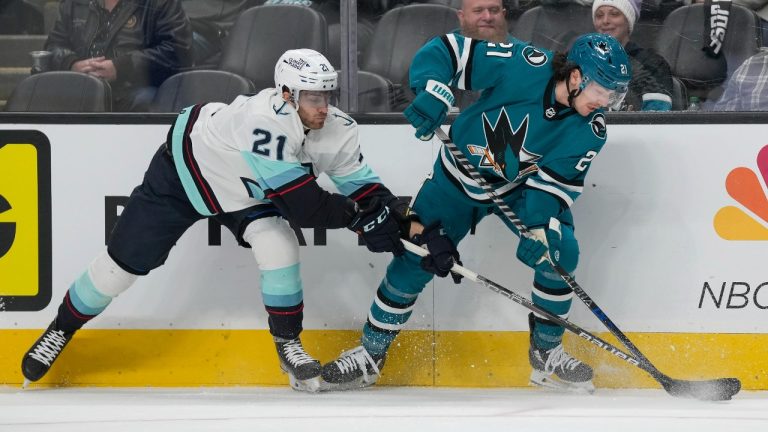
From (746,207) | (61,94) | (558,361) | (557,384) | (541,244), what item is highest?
(61,94)

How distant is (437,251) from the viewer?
3.09m

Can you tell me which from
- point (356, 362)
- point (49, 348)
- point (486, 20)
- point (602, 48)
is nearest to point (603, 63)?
point (602, 48)

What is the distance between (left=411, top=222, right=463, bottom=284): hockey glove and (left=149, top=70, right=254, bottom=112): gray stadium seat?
0.82 m

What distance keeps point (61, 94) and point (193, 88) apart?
0.42 meters

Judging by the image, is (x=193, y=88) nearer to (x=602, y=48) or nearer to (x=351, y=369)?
(x=351, y=369)

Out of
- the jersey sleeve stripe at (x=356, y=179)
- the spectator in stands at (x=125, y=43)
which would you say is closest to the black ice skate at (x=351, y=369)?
the jersey sleeve stripe at (x=356, y=179)

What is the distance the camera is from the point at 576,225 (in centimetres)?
348

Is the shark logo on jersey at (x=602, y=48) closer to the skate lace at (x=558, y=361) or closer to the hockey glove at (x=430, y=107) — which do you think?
the hockey glove at (x=430, y=107)

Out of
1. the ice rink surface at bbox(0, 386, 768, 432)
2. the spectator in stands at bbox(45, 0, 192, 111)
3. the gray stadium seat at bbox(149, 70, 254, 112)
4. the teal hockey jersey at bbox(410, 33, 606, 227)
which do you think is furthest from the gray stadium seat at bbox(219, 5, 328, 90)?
the ice rink surface at bbox(0, 386, 768, 432)

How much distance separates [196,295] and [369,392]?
65 centimetres

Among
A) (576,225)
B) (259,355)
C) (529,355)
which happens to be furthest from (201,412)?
(576,225)

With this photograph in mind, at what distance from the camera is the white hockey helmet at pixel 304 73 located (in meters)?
3.01

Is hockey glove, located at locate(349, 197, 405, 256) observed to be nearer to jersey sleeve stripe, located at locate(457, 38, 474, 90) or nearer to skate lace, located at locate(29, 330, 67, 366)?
jersey sleeve stripe, located at locate(457, 38, 474, 90)

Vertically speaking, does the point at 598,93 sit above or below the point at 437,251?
above
